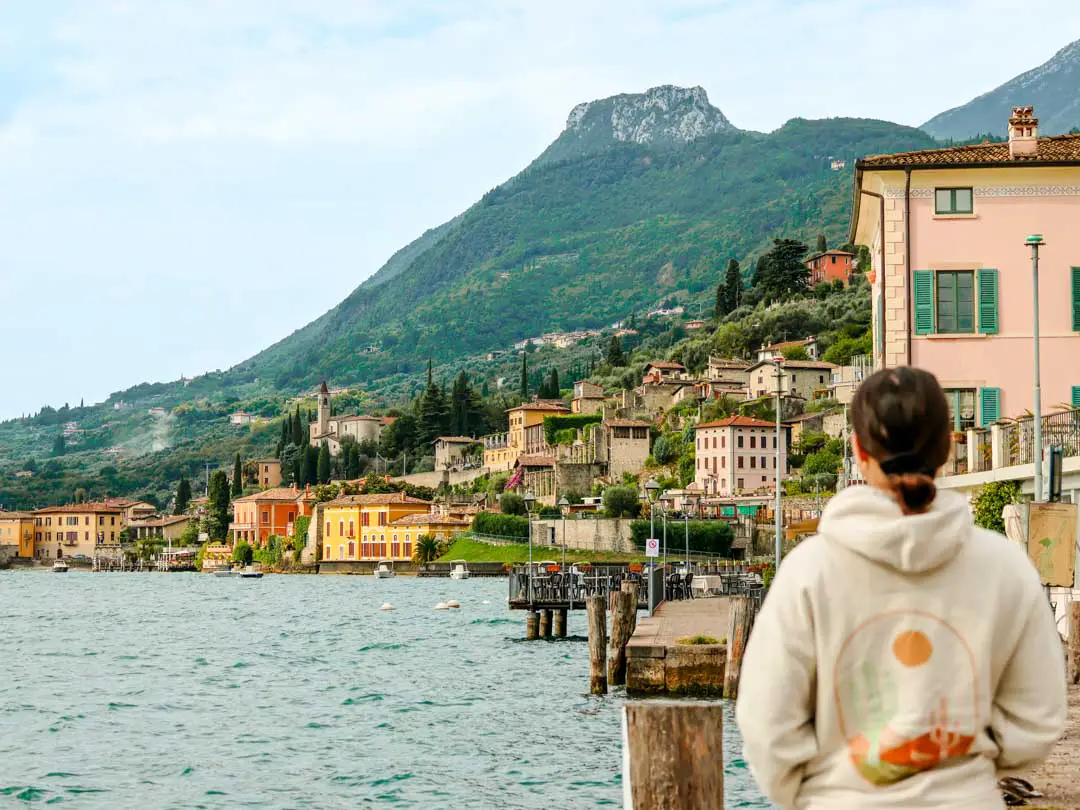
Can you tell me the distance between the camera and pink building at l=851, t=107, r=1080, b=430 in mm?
28094

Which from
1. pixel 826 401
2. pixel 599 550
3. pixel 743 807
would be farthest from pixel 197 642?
pixel 826 401

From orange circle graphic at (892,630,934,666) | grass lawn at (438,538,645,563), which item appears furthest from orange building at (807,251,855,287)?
orange circle graphic at (892,630,934,666)

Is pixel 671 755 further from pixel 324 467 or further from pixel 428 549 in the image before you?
pixel 324 467

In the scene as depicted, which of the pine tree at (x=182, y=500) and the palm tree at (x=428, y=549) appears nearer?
the palm tree at (x=428, y=549)

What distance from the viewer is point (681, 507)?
11300 centimetres

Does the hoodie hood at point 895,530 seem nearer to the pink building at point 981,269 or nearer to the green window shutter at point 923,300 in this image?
the pink building at point 981,269

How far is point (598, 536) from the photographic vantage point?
11231 cm

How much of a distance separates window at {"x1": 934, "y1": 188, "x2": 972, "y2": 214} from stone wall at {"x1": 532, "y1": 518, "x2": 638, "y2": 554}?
3203 inches

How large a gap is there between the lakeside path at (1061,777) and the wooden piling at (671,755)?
4.22 metres

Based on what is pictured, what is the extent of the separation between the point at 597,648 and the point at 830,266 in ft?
535

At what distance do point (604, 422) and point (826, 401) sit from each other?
73.1 feet

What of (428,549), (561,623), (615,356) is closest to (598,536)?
(428,549)

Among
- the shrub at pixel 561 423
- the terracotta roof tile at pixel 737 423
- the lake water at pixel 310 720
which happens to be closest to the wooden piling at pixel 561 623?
the lake water at pixel 310 720

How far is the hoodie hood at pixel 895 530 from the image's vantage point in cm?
356
